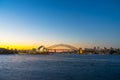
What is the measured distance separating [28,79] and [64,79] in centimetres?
551

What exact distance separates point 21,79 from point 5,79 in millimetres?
2456

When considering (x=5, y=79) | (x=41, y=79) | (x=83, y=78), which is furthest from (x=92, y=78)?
(x=5, y=79)

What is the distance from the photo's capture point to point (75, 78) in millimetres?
40188

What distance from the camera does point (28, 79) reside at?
39125 millimetres

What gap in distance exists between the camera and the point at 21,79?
39.2 m


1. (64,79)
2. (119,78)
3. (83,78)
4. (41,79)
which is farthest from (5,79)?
(119,78)

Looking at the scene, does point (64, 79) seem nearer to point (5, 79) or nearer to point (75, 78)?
point (75, 78)

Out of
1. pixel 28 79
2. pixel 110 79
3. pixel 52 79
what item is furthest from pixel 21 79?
pixel 110 79

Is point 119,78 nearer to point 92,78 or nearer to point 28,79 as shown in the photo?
point 92,78

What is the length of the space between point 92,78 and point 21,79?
438 inches

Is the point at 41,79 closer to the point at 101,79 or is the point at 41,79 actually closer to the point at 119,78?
the point at 101,79

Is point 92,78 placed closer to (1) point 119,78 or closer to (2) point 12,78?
(1) point 119,78

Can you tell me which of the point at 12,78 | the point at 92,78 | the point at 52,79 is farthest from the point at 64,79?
the point at 12,78

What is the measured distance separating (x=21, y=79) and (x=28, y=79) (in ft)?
3.55
